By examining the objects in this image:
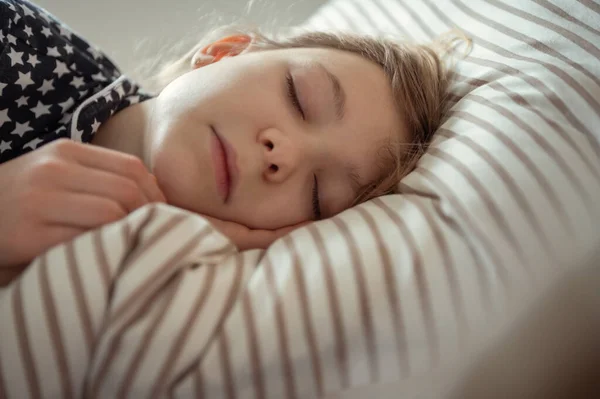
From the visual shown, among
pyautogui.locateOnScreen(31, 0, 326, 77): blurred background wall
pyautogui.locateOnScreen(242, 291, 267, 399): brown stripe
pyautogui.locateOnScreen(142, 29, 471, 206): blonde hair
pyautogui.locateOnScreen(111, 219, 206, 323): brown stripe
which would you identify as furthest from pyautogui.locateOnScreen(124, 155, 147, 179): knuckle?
pyautogui.locateOnScreen(31, 0, 326, 77): blurred background wall

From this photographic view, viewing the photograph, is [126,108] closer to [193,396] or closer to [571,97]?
[193,396]

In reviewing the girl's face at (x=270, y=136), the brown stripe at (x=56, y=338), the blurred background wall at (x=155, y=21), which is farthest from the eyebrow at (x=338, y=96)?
the blurred background wall at (x=155, y=21)

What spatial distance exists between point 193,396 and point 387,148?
1.56 feet

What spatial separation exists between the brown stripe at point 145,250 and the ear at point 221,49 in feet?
1.66

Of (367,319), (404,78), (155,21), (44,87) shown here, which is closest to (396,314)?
(367,319)

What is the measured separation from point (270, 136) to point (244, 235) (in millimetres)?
148

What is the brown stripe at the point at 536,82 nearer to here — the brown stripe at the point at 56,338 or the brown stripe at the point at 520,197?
the brown stripe at the point at 520,197

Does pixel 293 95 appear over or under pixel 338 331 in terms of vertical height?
over

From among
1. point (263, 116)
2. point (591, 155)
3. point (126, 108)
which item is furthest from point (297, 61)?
point (591, 155)

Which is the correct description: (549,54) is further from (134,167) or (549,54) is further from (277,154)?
(134,167)

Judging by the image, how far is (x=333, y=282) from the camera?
506 millimetres

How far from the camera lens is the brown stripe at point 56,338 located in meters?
0.44

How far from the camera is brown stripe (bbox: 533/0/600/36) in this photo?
0.71m

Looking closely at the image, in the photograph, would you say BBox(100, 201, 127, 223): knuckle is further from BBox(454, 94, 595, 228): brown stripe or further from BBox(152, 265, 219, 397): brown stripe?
BBox(454, 94, 595, 228): brown stripe
